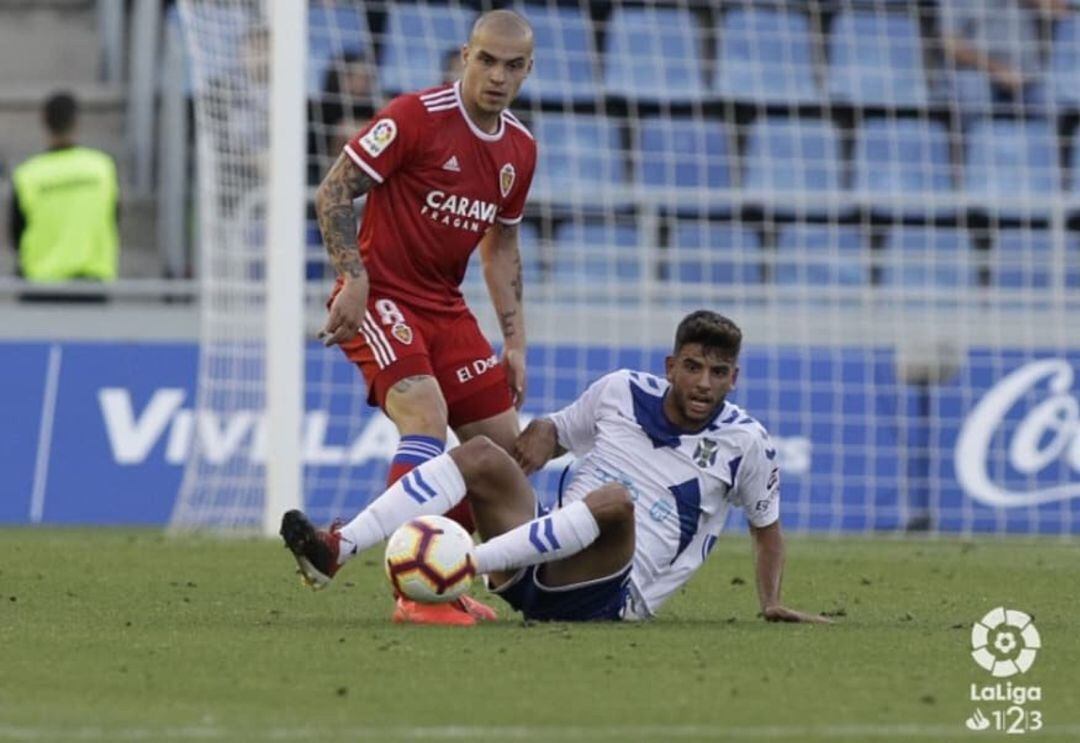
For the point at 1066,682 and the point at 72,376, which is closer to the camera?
the point at 1066,682

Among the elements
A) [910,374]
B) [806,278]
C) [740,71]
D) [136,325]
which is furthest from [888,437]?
[136,325]

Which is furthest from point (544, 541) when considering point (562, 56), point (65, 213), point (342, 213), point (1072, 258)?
point (1072, 258)

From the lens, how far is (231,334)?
13.2 m

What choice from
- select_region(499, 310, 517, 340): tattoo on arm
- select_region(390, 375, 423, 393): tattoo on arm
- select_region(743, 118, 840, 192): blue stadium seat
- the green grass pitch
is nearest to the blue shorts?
the green grass pitch

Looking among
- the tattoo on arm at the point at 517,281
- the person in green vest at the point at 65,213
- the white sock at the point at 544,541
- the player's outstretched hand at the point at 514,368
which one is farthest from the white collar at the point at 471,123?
the person in green vest at the point at 65,213

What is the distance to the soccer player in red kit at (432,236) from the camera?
793cm

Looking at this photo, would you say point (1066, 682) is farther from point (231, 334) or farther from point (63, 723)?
point (231, 334)

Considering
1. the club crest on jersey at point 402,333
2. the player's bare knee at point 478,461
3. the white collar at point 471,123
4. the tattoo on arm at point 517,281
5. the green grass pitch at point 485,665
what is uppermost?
the white collar at point 471,123

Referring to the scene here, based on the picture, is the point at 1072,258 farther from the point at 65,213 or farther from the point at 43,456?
the point at 43,456

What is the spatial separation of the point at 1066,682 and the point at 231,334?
7.81 meters

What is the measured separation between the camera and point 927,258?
51.5 feet

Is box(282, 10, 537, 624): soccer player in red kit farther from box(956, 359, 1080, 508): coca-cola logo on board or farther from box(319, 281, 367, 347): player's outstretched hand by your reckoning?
box(956, 359, 1080, 508): coca-cola logo on board

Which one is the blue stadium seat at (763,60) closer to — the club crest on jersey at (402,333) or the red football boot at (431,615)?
the club crest on jersey at (402,333)

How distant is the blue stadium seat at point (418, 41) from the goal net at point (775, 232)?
2cm
